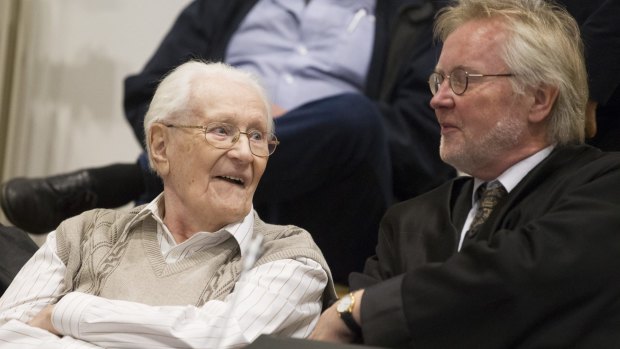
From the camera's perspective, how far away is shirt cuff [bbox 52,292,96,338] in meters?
1.83

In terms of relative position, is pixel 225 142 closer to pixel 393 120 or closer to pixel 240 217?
pixel 240 217

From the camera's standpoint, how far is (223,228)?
2.00 m

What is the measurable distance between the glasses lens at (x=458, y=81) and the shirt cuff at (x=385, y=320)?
1.59ft

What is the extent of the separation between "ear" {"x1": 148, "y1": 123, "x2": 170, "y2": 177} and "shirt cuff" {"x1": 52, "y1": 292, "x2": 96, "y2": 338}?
36 cm

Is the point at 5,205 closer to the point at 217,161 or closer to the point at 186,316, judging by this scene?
the point at 217,161

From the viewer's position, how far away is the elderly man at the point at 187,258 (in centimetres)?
180

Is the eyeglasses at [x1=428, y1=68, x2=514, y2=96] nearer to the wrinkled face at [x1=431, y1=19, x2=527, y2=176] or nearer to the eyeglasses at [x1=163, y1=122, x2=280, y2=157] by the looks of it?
the wrinkled face at [x1=431, y1=19, x2=527, y2=176]

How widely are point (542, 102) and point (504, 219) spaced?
0.27 meters

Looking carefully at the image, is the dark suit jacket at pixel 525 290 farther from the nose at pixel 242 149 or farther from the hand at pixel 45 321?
the hand at pixel 45 321

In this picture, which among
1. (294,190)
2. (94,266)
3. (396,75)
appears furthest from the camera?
(396,75)

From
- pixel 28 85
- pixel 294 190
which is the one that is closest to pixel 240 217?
pixel 294 190

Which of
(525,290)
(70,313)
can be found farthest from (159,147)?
(525,290)

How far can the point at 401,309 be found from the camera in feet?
5.61

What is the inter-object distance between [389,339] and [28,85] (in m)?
2.92
